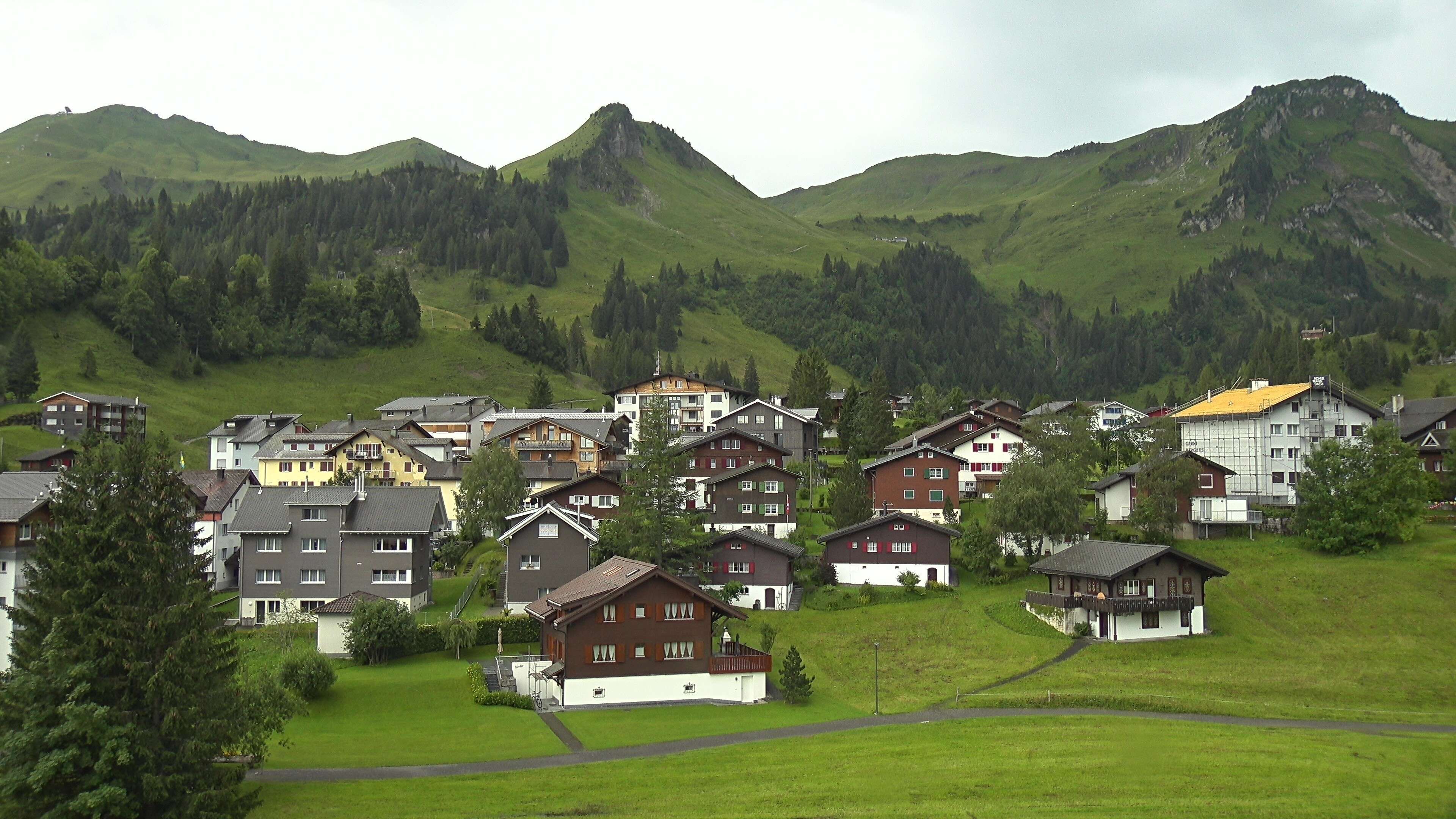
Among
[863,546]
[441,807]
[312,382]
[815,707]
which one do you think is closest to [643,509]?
[863,546]

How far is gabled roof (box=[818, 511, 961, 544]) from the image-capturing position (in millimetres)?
71438

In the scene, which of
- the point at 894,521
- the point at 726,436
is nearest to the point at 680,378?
the point at 726,436

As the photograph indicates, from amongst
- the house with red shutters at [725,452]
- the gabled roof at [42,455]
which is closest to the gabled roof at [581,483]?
the house with red shutters at [725,452]

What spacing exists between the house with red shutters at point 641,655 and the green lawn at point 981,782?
Result: 33.2ft

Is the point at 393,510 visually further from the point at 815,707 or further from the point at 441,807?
the point at 441,807

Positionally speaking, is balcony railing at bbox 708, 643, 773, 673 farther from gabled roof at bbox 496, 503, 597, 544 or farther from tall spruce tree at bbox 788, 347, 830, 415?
tall spruce tree at bbox 788, 347, 830, 415

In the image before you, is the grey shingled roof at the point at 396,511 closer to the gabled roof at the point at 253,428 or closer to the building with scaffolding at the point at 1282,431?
the gabled roof at the point at 253,428

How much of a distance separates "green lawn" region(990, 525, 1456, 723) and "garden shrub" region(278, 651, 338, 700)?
2953cm

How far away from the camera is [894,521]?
71.8m

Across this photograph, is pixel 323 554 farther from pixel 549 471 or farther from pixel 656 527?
pixel 549 471

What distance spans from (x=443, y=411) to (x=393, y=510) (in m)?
64.8

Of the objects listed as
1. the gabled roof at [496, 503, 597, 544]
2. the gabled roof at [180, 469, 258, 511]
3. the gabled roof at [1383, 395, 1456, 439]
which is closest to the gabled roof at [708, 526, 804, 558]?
the gabled roof at [496, 503, 597, 544]

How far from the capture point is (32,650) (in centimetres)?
3297

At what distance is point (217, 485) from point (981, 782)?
62968 mm
